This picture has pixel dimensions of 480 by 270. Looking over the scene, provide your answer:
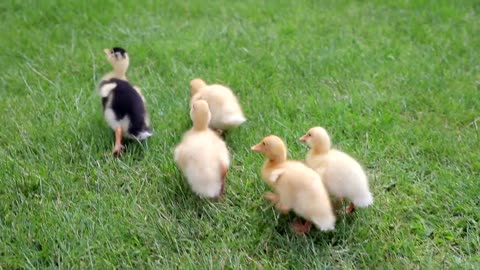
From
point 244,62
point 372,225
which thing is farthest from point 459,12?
point 372,225

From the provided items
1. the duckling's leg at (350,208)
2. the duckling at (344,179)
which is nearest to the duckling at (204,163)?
the duckling at (344,179)

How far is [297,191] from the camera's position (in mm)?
2572

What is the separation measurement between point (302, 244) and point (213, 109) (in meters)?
1.06

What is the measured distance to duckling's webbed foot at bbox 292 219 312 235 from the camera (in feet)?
8.77

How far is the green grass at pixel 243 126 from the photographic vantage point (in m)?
2.64

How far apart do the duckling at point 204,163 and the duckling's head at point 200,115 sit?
0.06 metres

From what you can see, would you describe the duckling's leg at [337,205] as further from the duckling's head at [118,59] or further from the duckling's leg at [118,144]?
the duckling's head at [118,59]

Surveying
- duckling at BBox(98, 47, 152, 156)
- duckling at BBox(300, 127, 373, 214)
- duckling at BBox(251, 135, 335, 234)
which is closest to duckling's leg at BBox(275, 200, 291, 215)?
duckling at BBox(251, 135, 335, 234)

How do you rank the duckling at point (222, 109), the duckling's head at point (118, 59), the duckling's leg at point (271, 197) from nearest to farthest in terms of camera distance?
1. the duckling's leg at point (271, 197)
2. the duckling at point (222, 109)
3. the duckling's head at point (118, 59)

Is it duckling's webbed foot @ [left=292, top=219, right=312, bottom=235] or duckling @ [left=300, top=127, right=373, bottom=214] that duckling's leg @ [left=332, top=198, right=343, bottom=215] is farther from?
duckling's webbed foot @ [left=292, top=219, right=312, bottom=235]

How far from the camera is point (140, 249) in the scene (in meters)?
2.60

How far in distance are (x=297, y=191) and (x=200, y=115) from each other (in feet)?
2.46

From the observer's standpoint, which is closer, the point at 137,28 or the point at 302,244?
the point at 302,244

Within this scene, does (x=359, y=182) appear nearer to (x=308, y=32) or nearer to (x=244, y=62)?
(x=244, y=62)
